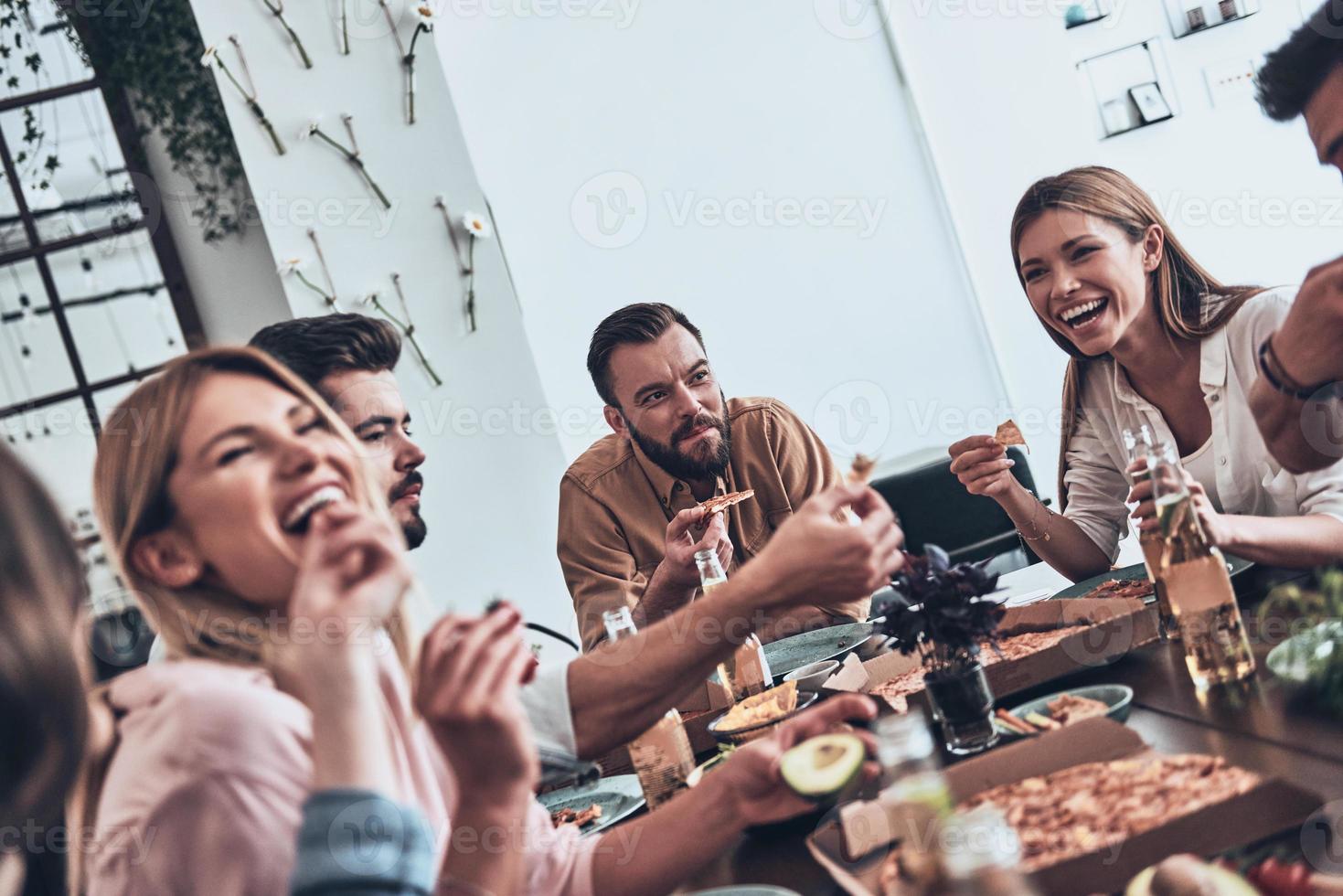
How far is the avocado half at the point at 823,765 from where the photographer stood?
3.54 ft

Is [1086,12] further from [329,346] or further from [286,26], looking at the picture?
[329,346]

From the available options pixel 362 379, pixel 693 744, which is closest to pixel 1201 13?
pixel 362 379

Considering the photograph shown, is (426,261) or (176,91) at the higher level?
(176,91)

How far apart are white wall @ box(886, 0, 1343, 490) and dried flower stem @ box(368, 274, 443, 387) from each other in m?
2.07

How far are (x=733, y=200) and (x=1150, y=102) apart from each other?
1.63m

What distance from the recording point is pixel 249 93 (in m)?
3.57

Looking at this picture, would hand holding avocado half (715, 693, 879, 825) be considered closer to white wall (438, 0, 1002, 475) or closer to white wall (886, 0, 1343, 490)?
white wall (438, 0, 1002, 475)

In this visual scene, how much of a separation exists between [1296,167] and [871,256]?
67.0 inches

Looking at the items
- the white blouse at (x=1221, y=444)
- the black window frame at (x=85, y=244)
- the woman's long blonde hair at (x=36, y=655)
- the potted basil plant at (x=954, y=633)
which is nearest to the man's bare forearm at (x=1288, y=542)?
the white blouse at (x=1221, y=444)

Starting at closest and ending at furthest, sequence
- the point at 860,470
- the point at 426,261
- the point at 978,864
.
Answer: the point at 978,864 → the point at 860,470 → the point at 426,261

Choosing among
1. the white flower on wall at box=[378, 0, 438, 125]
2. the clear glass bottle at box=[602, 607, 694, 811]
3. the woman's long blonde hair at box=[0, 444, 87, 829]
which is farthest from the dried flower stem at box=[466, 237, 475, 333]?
the woman's long blonde hair at box=[0, 444, 87, 829]

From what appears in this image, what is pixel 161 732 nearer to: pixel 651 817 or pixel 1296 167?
pixel 651 817

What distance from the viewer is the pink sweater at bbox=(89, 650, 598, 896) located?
2.83 ft

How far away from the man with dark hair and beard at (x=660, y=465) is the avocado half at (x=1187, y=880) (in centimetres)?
193
